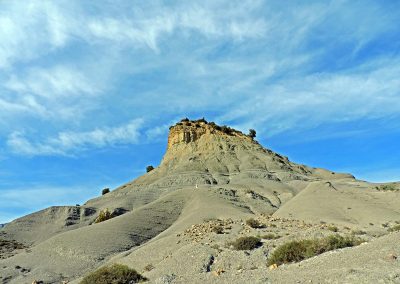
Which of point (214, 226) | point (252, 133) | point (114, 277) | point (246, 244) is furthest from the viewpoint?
point (252, 133)

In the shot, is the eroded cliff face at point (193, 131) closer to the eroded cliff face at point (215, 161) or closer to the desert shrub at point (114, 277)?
the eroded cliff face at point (215, 161)

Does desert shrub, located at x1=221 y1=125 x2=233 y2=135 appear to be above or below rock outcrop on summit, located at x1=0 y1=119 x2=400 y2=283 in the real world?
above

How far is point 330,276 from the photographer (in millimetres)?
13797

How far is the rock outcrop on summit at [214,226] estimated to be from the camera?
1678cm

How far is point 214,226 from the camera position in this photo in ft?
127

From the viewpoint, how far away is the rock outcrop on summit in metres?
16.8

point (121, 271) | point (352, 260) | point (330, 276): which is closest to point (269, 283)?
point (330, 276)

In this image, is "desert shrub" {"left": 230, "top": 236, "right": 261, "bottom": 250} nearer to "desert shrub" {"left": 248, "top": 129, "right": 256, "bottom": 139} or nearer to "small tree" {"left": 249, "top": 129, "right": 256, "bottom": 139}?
"desert shrub" {"left": 248, "top": 129, "right": 256, "bottom": 139}

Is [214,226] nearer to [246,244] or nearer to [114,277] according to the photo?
[246,244]

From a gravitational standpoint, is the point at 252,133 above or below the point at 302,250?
above

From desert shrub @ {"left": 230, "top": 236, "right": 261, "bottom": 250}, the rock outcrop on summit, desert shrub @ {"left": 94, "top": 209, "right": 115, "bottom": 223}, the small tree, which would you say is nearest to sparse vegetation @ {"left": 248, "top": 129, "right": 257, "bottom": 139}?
the small tree

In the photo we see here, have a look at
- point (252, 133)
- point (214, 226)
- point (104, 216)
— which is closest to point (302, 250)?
point (214, 226)

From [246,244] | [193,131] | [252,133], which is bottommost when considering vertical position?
[246,244]

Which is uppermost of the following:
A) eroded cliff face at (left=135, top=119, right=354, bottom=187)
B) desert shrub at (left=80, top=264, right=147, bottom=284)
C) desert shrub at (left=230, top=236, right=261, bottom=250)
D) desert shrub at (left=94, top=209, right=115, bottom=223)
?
eroded cliff face at (left=135, top=119, right=354, bottom=187)
